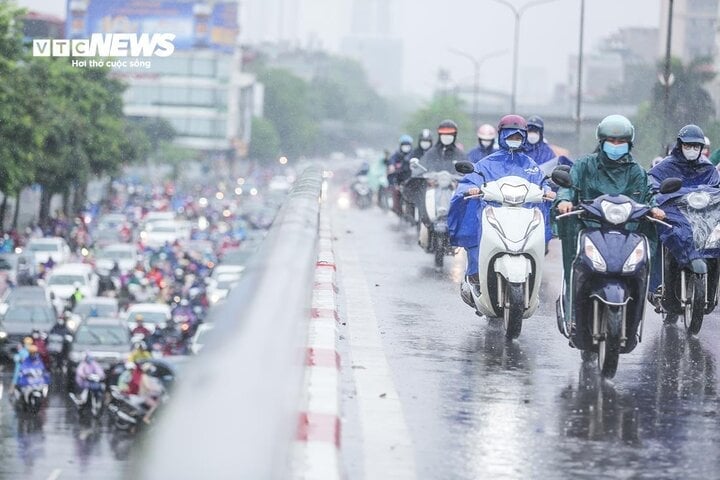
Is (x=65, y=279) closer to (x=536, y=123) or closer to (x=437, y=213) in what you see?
(x=437, y=213)

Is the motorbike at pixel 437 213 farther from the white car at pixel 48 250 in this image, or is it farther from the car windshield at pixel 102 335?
the white car at pixel 48 250

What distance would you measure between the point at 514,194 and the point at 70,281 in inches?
1233

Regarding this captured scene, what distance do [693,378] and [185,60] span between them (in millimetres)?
140263

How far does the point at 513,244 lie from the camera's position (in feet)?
39.9

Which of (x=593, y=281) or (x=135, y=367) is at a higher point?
(x=593, y=281)

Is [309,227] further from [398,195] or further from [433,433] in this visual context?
[398,195]

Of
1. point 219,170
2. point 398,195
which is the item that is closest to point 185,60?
point 219,170

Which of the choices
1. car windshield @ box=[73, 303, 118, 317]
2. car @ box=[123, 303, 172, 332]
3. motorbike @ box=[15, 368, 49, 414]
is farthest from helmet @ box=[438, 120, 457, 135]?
car windshield @ box=[73, 303, 118, 317]

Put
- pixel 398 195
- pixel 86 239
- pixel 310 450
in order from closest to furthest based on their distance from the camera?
pixel 310 450, pixel 398 195, pixel 86 239

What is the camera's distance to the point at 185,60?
149125 millimetres

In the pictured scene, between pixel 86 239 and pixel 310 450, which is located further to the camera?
pixel 86 239

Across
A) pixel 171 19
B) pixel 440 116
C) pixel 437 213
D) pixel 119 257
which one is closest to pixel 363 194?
pixel 119 257

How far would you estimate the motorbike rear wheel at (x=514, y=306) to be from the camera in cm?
1212

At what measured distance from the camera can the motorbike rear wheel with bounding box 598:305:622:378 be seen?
32.9 feet
